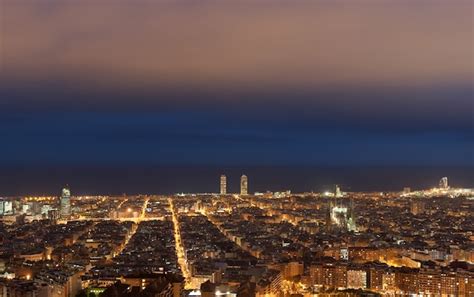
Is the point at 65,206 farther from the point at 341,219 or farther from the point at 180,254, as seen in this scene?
the point at 180,254

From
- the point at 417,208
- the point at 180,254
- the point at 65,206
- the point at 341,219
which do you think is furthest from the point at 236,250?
the point at 417,208

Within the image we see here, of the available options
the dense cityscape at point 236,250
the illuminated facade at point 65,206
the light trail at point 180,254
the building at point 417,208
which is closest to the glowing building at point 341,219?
the dense cityscape at point 236,250

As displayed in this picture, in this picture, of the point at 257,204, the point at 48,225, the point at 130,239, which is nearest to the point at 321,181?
the point at 257,204

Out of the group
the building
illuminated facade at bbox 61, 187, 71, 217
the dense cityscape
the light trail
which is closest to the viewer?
the dense cityscape

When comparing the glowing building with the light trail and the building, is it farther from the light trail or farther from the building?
the building

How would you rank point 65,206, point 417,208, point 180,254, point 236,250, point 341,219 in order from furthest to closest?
point 417,208
point 65,206
point 341,219
point 236,250
point 180,254

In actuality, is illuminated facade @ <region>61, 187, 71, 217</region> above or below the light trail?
above

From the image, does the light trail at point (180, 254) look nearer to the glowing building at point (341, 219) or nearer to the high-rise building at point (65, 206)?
the high-rise building at point (65, 206)

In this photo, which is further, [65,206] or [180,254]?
[65,206]

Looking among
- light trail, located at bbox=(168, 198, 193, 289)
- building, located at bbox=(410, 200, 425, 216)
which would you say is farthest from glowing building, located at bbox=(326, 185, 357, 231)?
building, located at bbox=(410, 200, 425, 216)
